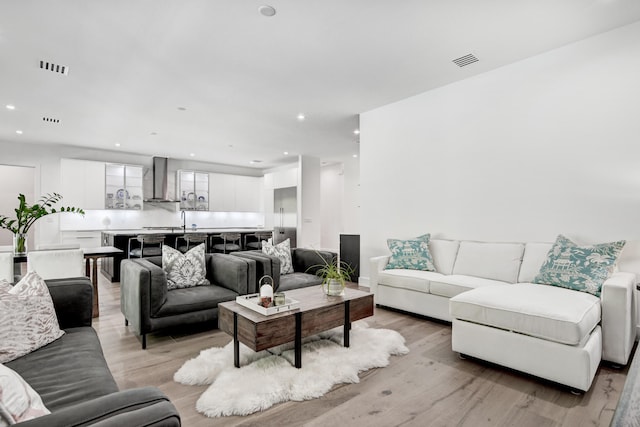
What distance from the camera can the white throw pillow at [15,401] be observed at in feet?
2.71

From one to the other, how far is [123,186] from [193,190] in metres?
1.80

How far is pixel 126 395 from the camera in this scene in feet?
3.07

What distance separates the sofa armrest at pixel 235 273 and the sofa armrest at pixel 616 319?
3.20 meters

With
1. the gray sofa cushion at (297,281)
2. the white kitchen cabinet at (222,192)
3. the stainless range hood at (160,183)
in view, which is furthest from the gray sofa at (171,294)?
the white kitchen cabinet at (222,192)

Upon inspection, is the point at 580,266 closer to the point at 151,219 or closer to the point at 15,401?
the point at 15,401

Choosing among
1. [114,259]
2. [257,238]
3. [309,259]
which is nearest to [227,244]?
[257,238]

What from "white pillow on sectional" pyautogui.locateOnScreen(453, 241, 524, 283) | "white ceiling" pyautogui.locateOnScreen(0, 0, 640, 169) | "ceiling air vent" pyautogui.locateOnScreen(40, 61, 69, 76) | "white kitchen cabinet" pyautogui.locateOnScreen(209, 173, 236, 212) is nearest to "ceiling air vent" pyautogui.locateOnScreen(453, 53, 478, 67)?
"white ceiling" pyautogui.locateOnScreen(0, 0, 640, 169)

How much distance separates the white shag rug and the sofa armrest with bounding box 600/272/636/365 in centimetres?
157

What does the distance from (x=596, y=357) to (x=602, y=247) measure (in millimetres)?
1036

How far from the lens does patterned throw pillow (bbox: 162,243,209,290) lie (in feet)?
11.6

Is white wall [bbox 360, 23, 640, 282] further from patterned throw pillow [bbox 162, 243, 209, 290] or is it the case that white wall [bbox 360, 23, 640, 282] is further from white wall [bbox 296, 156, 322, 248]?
white wall [bbox 296, 156, 322, 248]

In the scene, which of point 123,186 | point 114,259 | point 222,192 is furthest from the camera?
point 222,192

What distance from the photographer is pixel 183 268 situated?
11.8 ft

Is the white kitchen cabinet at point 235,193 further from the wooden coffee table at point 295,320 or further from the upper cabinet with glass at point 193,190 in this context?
the wooden coffee table at point 295,320
